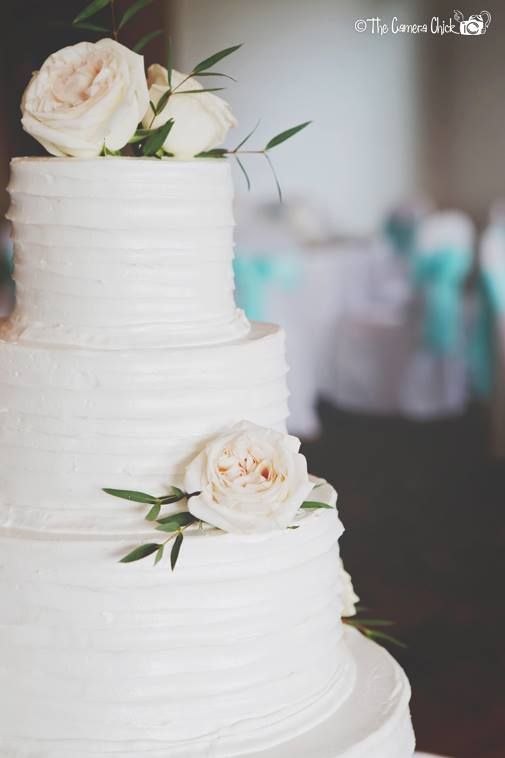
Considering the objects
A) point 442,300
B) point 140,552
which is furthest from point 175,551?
point 442,300

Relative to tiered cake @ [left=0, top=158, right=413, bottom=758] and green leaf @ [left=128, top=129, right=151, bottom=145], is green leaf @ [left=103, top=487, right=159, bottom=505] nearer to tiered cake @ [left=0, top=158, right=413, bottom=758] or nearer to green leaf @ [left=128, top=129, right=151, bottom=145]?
tiered cake @ [left=0, top=158, right=413, bottom=758]

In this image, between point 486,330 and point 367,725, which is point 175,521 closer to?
point 367,725

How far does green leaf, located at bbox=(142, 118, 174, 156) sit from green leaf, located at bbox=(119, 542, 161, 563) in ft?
2.25

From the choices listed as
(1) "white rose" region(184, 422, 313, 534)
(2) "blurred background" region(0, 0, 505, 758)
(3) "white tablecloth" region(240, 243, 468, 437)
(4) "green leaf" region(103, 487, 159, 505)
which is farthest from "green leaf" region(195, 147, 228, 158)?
(3) "white tablecloth" region(240, 243, 468, 437)

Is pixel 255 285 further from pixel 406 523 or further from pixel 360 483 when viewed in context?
pixel 406 523

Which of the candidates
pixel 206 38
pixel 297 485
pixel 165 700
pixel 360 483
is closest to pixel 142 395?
pixel 297 485

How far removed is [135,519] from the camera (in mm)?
1853

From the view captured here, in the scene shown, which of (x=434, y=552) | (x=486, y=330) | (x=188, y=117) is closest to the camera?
(x=188, y=117)

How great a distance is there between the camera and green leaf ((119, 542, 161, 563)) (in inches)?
68.5

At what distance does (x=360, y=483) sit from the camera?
648 cm

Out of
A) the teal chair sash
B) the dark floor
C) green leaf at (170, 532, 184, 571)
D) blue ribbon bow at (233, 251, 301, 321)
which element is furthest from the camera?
blue ribbon bow at (233, 251, 301, 321)

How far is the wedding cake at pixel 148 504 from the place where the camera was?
1784mm

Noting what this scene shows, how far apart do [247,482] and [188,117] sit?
2.18 ft

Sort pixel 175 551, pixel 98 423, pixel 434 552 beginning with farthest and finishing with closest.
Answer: pixel 434 552, pixel 98 423, pixel 175 551
